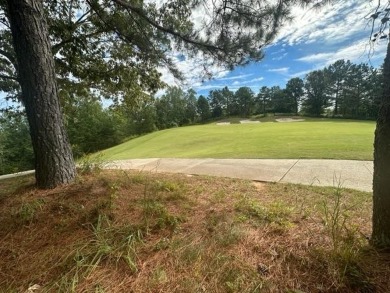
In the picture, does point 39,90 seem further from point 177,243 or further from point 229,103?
point 229,103

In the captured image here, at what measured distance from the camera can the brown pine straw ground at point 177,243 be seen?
5.54ft

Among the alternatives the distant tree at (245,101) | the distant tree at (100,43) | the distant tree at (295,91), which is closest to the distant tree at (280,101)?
the distant tree at (295,91)

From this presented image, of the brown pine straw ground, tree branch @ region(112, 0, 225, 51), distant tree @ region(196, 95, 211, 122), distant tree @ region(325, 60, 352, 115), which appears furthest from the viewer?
distant tree @ region(196, 95, 211, 122)

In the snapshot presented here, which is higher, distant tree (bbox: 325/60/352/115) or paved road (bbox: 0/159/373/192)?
distant tree (bbox: 325/60/352/115)

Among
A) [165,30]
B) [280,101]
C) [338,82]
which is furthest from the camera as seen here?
[280,101]

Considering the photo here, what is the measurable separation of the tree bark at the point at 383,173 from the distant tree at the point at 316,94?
150 feet

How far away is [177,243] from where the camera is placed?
6.97 feet

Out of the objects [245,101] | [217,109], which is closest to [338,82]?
[245,101]

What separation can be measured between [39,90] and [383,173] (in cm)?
384

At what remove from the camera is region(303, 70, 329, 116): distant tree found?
1702 inches

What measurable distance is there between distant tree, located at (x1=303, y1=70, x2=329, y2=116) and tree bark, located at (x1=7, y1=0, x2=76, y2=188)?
45972mm

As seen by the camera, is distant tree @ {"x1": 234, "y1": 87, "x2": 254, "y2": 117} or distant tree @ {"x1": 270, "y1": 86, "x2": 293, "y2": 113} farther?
distant tree @ {"x1": 234, "y1": 87, "x2": 254, "y2": 117}

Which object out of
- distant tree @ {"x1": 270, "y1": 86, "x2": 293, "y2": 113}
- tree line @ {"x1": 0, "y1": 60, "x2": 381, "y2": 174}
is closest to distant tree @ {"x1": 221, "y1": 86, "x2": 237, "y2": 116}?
tree line @ {"x1": 0, "y1": 60, "x2": 381, "y2": 174}

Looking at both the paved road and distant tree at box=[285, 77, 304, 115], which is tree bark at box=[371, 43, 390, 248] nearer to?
the paved road
